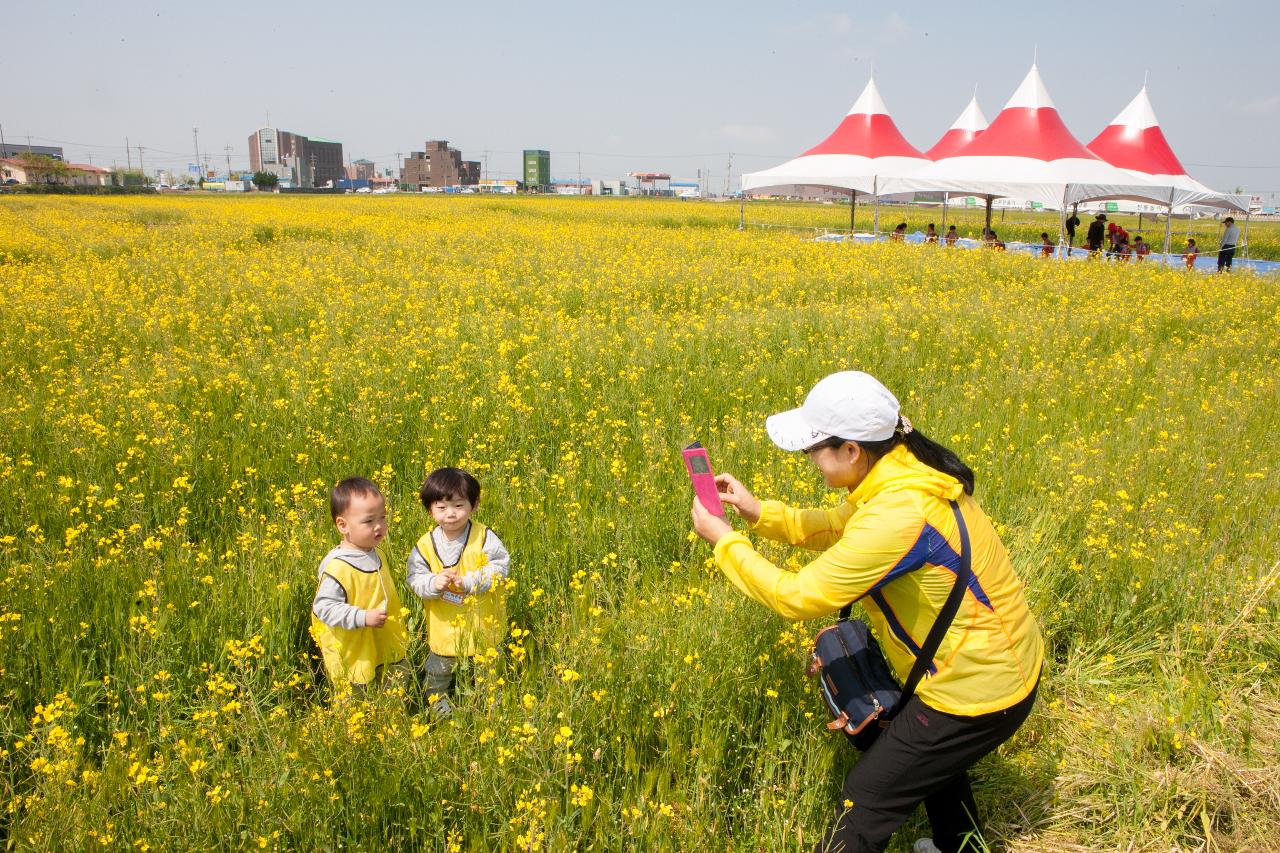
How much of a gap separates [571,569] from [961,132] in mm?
24636

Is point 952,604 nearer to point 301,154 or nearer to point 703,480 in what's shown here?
point 703,480

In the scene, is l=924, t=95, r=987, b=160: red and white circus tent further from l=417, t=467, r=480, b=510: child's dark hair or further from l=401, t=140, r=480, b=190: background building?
l=401, t=140, r=480, b=190: background building

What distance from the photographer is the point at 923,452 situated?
209 centimetres

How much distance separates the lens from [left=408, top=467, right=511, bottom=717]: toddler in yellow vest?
269cm

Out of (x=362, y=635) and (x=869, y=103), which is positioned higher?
(x=869, y=103)

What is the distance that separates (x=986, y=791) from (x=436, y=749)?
71.3 inches

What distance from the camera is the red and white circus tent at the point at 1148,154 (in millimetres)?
18156

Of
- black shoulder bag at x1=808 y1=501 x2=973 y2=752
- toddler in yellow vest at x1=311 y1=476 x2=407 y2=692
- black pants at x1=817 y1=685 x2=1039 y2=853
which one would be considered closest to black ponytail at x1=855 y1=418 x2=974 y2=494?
black shoulder bag at x1=808 y1=501 x2=973 y2=752

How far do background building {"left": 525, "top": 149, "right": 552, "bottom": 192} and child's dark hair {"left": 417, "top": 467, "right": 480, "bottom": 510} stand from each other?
344 feet

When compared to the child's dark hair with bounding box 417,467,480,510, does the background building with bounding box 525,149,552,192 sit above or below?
above

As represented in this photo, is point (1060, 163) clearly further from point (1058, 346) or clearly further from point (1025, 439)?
point (1025, 439)

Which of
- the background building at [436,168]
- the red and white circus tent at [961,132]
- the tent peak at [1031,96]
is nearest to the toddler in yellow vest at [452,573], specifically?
the tent peak at [1031,96]

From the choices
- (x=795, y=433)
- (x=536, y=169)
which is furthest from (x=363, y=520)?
(x=536, y=169)

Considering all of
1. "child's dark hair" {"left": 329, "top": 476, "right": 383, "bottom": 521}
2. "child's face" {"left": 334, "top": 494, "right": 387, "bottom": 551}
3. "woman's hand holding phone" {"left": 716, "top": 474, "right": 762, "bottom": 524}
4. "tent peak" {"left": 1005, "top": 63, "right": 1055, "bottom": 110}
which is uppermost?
"tent peak" {"left": 1005, "top": 63, "right": 1055, "bottom": 110}
